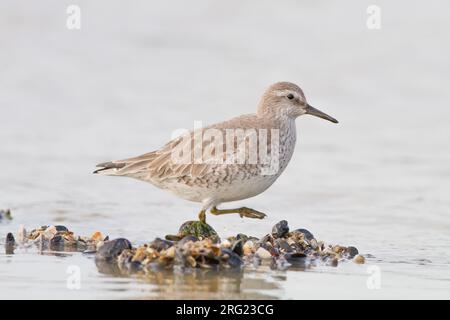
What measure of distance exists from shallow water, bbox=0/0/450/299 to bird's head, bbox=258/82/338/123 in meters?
1.36

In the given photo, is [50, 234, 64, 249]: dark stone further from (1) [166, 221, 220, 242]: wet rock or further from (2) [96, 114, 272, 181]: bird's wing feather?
(2) [96, 114, 272, 181]: bird's wing feather

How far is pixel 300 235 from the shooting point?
8.88 metres

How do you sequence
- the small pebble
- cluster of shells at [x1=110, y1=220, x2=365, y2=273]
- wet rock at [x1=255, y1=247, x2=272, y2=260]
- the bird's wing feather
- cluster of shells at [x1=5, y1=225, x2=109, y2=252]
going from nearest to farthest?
cluster of shells at [x1=110, y1=220, x2=365, y2=273] → wet rock at [x1=255, y1=247, x2=272, y2=260] → cluster of shells at [x1=5, y1=225, x2=109, y2=252] → the small pebble → the bird's wing feather

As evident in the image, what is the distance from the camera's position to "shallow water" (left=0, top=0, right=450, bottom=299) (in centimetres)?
782

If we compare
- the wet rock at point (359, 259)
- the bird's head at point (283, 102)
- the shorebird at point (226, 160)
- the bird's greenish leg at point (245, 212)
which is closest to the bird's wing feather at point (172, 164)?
the shorebird at point (226, 160)

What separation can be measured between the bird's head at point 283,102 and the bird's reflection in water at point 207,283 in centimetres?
255

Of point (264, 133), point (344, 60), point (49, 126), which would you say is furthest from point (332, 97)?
point (264, 133)

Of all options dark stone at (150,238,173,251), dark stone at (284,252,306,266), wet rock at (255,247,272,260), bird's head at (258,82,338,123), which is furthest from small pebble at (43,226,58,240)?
bird's head at (258,82,338,123)

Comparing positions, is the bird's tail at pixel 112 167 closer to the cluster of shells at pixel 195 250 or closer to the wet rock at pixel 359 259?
the cluster of shells at pixel 195 250

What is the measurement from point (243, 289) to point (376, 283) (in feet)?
4.19

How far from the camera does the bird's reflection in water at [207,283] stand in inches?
265

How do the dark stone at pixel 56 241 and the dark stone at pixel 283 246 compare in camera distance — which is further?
the dark stone at pixel 56 241

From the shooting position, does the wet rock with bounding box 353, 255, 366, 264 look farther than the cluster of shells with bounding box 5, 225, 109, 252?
No

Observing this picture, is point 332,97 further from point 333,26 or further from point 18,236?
point 18,236
